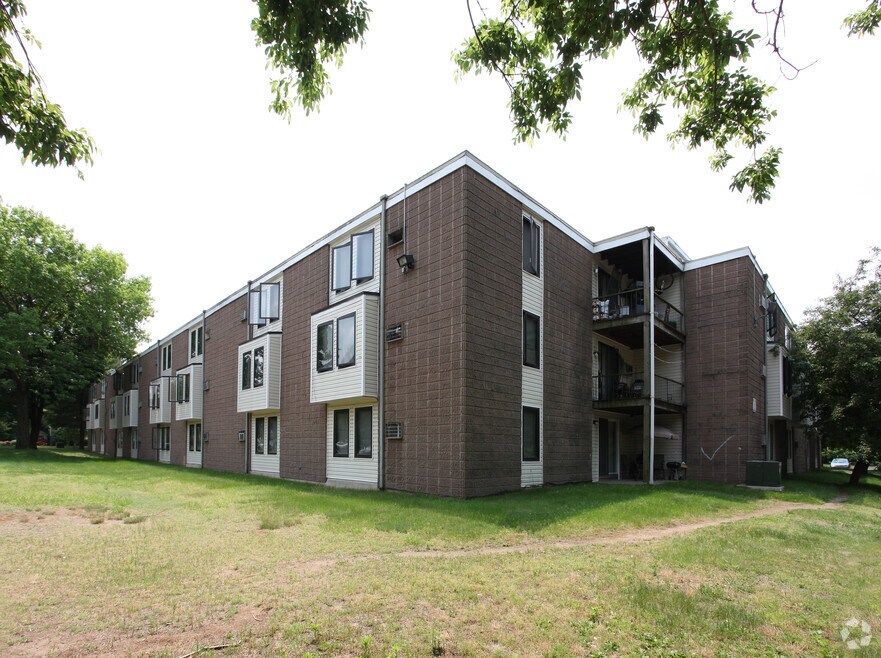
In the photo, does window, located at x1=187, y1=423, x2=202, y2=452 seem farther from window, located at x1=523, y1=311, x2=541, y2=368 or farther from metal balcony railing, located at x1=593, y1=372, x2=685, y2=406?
metal balcony railing, located at x1=593, y1=372, x2=685, y2=406

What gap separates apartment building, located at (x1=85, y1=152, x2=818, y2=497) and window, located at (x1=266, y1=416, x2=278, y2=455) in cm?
10

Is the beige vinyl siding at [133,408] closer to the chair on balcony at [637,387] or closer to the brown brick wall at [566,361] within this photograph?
the brown brick wall at [566,361]

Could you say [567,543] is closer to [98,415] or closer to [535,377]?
[535,377]

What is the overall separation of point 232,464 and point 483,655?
2030 cm

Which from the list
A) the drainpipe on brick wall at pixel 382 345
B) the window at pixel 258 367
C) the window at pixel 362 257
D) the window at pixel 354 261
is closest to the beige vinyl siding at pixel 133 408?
the window at pixel 258 367

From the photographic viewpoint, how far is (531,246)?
15.0 meters

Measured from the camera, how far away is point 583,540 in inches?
320

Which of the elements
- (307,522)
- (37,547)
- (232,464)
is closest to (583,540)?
(307,522)

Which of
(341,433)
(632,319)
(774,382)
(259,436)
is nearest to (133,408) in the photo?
(259,436)

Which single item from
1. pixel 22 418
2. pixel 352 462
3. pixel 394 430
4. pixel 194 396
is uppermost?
pixel 194 396

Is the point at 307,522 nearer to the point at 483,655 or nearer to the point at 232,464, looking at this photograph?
the point at 483,655

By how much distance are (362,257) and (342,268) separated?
998 millimetres

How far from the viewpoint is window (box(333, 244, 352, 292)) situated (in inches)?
633

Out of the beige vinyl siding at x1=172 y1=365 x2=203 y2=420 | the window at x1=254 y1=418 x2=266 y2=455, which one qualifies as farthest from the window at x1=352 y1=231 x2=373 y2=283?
the beige vinyl siding at x1=172 y1=365 x2=203 y2=420
